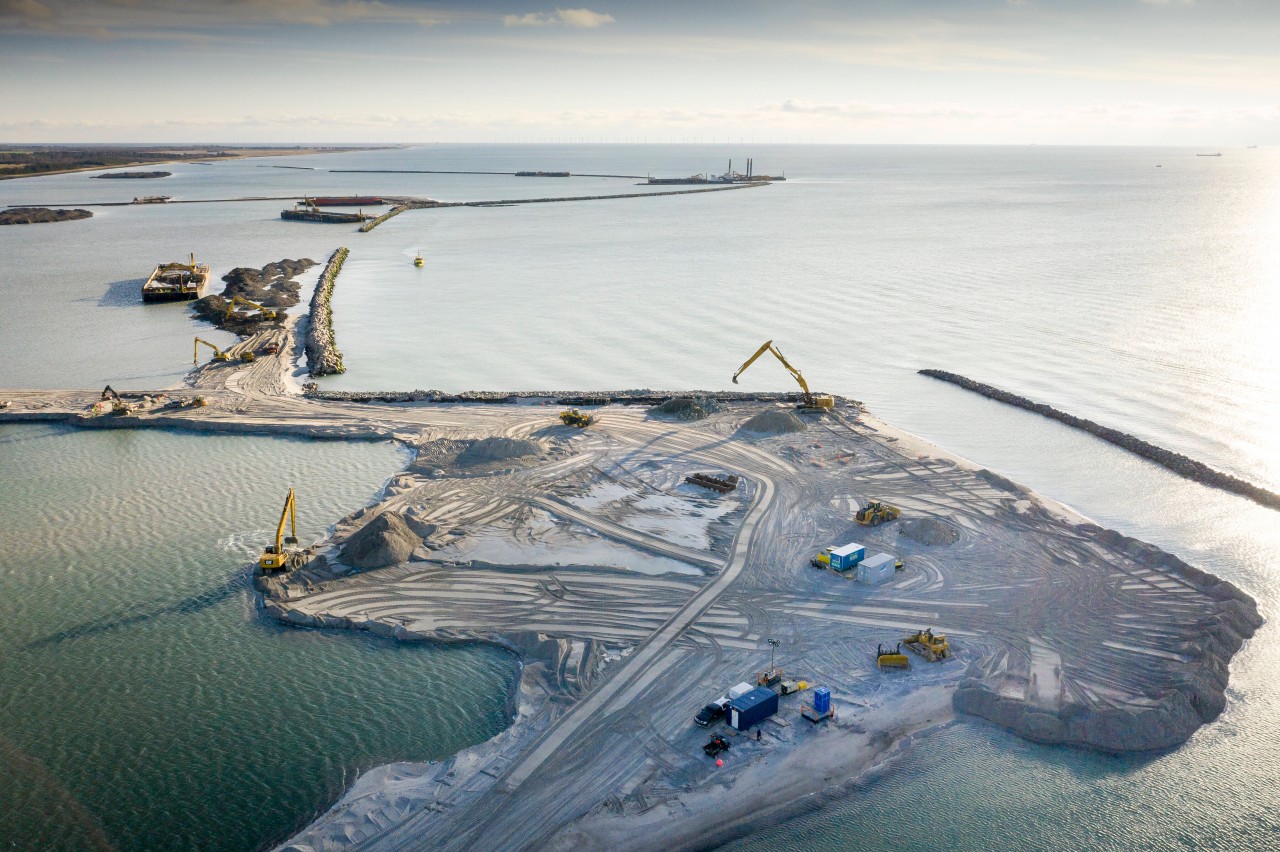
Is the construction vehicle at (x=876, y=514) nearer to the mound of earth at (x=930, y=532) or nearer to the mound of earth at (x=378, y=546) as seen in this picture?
the mound of earth at (x=930, y=532)

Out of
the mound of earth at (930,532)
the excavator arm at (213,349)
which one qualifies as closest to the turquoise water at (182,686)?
the mound of earth at (930,532)

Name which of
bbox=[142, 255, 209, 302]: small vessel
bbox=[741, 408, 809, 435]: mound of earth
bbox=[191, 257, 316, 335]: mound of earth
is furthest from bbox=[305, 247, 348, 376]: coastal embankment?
bbox=[741, 408, 809, 435]: mound of earth

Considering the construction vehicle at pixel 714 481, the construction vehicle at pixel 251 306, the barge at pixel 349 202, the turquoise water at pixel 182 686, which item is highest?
the barge at pixel 349 202

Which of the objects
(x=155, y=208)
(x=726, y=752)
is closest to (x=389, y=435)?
(x=726, y=752)

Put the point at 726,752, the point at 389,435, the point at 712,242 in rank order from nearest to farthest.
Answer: the point at 726,752, the point at 389,435, the point at 712,242

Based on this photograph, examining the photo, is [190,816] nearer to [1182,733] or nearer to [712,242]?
[1182,733]

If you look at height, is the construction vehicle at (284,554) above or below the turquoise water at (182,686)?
above
